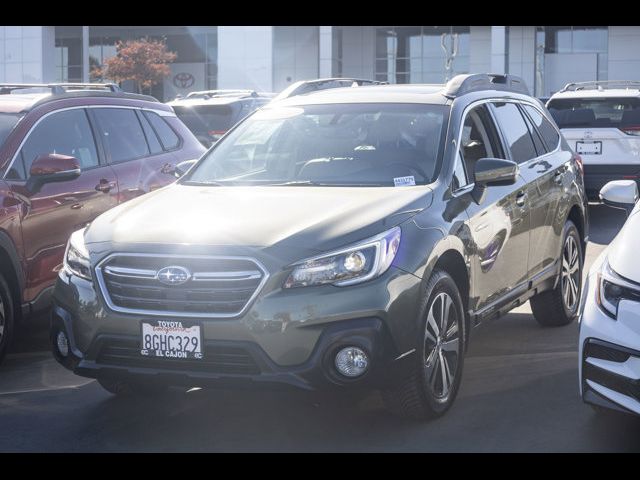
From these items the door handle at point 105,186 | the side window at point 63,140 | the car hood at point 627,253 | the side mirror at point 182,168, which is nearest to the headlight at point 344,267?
the car hood at point 627,253

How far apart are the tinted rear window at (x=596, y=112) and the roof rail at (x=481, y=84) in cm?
703

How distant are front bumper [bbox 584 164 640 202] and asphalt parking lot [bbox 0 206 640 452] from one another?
8315 mm

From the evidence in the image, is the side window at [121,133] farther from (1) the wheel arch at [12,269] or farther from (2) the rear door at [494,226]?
(2) the rear door at [494,226]

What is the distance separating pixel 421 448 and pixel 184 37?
5479 centimetres

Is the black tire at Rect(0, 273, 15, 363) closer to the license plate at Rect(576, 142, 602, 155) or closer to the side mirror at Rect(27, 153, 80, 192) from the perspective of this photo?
the side mirror at Rect(27, 153, 80, 192)

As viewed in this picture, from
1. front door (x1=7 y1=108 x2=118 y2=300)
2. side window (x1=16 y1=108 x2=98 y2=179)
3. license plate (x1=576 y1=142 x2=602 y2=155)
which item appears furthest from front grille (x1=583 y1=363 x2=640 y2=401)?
license plate (x1=576 y1=142 x2=602 y2=155)

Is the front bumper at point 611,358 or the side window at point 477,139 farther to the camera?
the side window at point 477,139

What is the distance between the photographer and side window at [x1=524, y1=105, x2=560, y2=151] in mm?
7945

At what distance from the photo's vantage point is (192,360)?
199 inches

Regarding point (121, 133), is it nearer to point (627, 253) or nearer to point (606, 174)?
point (627, 253)

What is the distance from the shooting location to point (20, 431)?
5520 millimetres

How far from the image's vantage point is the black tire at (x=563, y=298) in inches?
312

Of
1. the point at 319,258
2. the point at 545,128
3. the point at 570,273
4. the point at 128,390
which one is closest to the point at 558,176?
the point at 545,128

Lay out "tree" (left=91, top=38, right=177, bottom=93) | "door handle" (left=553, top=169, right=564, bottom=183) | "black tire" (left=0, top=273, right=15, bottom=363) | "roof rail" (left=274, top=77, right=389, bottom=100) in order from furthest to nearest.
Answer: "tree" (left=91, top=38, right=177, bottom=93) → "roof rail" (left=274, top=77, right=389, bottom=100) → "door handle" (left=553, top=169, right=564, bottom=183) → "black tire" (left=0, top=273, right=15, bottom=363)
